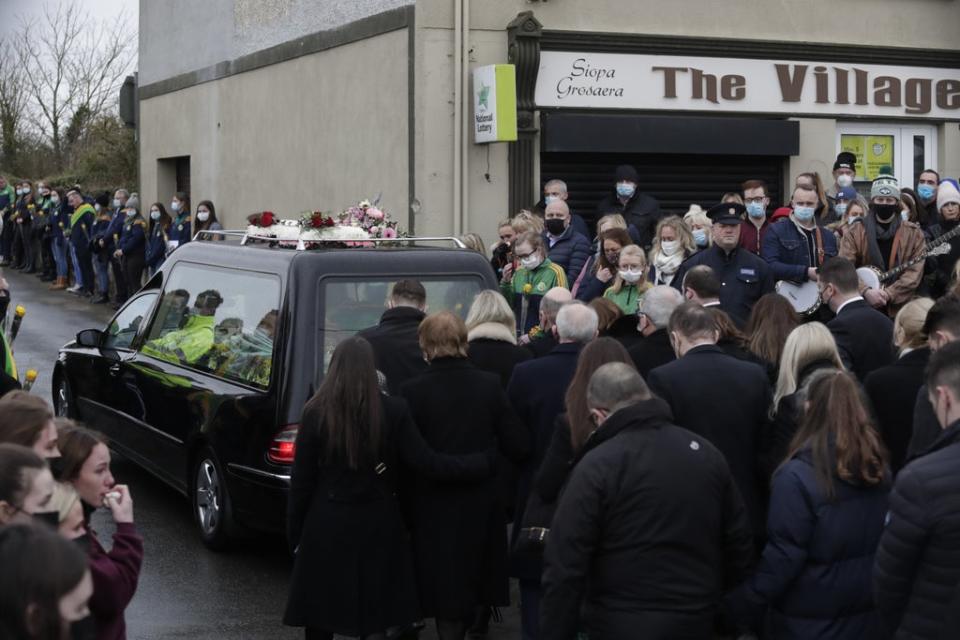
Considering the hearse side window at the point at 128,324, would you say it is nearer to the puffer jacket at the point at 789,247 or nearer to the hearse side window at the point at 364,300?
the hearse side window at the point at 364,300

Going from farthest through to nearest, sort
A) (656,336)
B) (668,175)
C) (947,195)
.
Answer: (668,175) < (947,195) < (656,336)

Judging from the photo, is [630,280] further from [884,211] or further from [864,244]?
[884,211]

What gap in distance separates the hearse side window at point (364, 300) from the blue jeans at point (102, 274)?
1676cm

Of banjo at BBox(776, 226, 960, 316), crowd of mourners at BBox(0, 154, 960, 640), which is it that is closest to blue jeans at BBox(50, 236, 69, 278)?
banjo at BBox(776, 226, 960, 316)

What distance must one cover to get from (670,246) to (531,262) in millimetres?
1109

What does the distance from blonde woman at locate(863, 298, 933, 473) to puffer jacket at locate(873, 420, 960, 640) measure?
211cm

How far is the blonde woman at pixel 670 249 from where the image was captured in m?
10.8

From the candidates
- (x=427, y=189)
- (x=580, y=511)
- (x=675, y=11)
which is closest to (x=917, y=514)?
(x=580, y=511)

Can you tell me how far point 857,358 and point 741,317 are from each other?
247 centimetres

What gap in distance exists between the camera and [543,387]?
680 centimetres

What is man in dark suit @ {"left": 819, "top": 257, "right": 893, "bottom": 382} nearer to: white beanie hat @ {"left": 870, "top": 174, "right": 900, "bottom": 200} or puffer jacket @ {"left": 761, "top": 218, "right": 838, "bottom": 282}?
puffer jacket @ {"left": 761, "top": 218, "right": 838, "bottom": 282}

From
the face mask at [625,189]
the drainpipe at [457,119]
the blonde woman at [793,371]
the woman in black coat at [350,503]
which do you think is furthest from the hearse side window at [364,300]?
the drainpipe at [457,119]

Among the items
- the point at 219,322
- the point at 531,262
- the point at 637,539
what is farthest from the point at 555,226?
the point at 637,539

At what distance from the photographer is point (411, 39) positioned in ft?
51.3
